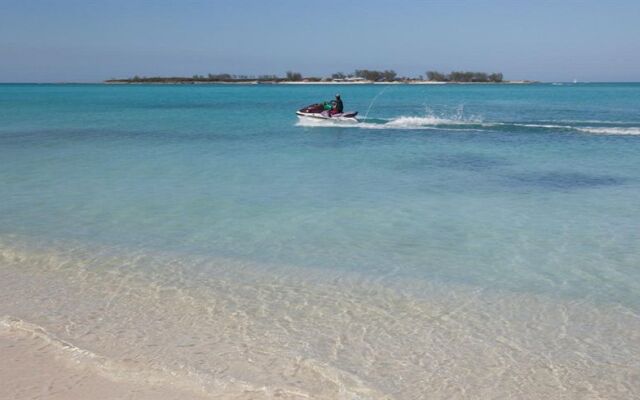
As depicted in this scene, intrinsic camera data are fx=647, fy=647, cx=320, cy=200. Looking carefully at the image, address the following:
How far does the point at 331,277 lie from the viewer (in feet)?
25.6

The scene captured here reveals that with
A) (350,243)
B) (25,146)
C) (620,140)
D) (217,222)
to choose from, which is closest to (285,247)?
(350,243)

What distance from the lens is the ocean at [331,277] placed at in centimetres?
538

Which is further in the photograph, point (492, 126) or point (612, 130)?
point (492, 126)

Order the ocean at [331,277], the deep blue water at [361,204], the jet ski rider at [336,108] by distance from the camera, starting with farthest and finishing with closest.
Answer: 1. the jet ski rider at [336,108]
2. the deep blue water at [361,204]
3. the ocean at [331,277]

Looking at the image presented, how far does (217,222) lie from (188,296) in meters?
3.57

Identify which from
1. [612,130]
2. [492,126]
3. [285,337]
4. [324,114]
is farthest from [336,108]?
[285,337]

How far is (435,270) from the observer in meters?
8.06

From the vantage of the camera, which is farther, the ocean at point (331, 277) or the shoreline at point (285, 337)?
the ocean at point (331, 277)

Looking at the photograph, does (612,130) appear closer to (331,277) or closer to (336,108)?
(336,108)

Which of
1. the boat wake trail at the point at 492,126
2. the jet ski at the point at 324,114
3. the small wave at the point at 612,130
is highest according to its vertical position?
the jet ski at the point at 324,114

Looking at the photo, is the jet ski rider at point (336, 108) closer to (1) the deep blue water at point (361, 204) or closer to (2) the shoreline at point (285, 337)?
(1) the deep blue water at point (361, 204)

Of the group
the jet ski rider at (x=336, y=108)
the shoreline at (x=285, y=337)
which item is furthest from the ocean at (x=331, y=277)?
the jet ski rider at (x=336, y=108)

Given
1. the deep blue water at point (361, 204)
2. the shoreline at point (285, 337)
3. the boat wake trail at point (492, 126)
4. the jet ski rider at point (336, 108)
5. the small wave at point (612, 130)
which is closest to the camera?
the shoreline at point (285, 337)

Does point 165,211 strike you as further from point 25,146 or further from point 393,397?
point 25,146
